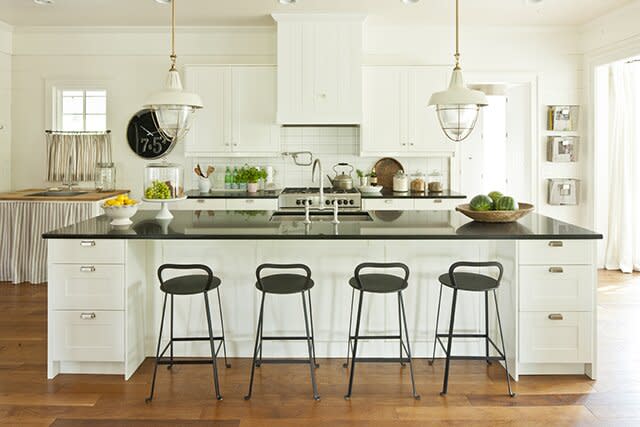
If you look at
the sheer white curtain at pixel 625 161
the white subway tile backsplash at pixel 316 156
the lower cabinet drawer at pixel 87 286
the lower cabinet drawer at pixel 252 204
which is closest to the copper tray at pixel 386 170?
the white subway tile backsplash at pixel 316 156

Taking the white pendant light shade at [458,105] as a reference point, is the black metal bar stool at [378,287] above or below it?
below

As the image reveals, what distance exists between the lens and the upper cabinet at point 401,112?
5926 mm

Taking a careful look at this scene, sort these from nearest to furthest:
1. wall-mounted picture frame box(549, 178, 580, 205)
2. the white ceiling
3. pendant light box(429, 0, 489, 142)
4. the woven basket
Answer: pendant light box(429, 0, 489, 142), the woven basket, the white ceiling, wall-mounted picture frame box(549, 178, 580, 205)

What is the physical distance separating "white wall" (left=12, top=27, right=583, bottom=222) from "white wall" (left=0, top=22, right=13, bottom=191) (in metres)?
0.07

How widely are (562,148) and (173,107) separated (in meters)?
4.63

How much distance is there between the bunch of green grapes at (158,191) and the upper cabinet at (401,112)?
2.72 meters

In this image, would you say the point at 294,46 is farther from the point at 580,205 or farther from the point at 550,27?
the point at 580,205

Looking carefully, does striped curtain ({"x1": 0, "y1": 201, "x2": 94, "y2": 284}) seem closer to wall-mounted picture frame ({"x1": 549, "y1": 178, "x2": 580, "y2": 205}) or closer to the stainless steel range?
the stainless steel range

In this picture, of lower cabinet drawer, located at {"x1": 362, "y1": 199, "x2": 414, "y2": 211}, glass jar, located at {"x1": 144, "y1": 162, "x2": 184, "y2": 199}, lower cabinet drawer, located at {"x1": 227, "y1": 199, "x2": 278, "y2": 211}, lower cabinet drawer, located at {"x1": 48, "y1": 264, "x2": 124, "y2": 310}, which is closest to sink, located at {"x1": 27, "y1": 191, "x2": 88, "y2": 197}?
lower cabinet drawer, located at {"x1": 227, "y1": 199, "x2": 278, "y2": 211}

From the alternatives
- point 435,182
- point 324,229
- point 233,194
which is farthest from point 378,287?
point 435,182

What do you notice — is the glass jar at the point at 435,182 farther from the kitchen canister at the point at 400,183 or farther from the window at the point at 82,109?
the window at the point at 82,109

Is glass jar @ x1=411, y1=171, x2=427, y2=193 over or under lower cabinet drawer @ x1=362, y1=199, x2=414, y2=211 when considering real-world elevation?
over

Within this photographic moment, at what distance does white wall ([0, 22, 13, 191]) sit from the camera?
623cm

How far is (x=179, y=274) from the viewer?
376 centimetres
